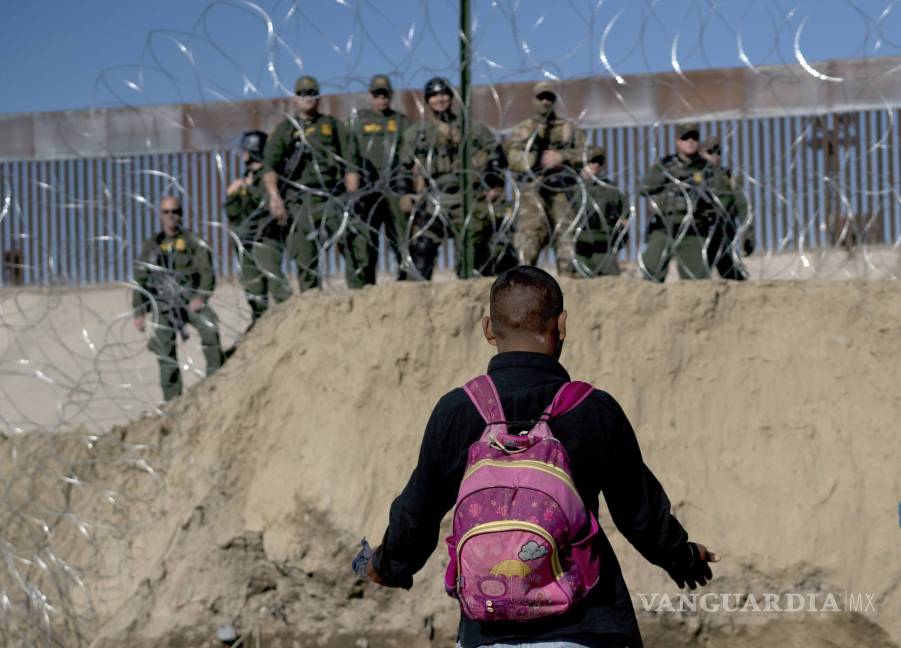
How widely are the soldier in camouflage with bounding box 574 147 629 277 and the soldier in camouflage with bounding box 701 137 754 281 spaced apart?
52 centimetres

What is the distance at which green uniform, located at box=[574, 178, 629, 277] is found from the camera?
21.6ft

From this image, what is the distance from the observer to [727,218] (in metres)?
6.55

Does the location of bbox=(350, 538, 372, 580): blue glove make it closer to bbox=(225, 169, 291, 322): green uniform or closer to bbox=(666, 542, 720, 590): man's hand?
bbox=(666, 542, 720, 590): man's hand

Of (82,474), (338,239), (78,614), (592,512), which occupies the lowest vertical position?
(78,614)

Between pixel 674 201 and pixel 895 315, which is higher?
pixel 674 201

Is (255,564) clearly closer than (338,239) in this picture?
Yes

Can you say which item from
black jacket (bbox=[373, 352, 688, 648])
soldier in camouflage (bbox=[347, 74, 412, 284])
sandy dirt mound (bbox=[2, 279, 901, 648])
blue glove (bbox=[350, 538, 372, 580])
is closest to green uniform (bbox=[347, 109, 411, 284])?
soldier in camouflage (bbox=[347, 74, 412, 284])

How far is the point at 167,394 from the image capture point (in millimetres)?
7402

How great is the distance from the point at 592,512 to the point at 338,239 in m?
Answer: 4.58

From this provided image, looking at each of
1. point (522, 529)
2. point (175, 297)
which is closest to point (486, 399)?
point (522, 529)

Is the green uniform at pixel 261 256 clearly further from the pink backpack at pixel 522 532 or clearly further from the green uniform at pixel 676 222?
the pink backpack at pixel 522 532

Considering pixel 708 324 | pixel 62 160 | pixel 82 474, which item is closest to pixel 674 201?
pixel 708 324

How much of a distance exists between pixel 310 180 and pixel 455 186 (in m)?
1.03

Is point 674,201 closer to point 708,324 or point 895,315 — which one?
point 708,324
